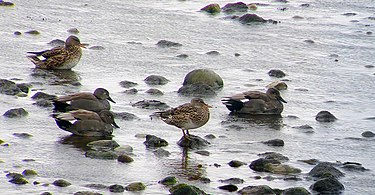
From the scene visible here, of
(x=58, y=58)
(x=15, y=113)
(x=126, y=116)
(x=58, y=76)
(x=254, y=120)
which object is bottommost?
(x=15, y=113)

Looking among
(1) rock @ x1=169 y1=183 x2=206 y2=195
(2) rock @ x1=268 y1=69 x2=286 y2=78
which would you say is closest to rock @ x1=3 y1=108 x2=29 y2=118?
(1) rock @ x1=169 y1=183 x2=206 y2=195

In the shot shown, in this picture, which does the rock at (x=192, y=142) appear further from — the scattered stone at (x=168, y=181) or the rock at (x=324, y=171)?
the rock at (x=324, y=171)

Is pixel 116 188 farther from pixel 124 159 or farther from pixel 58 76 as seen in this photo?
pixel 58 76

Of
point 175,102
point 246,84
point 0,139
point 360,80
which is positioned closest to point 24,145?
point 0,139

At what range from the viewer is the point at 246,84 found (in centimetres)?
1767

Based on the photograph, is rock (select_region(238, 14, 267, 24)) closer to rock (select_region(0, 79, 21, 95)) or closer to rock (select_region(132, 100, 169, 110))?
rock (select_region(132, 100, 169, 110))

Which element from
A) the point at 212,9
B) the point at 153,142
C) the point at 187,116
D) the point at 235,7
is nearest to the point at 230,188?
the point at 153,142

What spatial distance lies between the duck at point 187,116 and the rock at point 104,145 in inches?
38.1

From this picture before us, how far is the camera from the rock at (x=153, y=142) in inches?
534

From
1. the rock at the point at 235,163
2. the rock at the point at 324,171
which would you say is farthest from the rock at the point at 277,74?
the rock at the point at 324,171

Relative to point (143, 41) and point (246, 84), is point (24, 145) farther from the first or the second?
point (143, 41)

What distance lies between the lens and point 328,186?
11859 millimetres

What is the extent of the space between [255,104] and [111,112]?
2574 mm

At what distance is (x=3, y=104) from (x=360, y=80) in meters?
6.59
